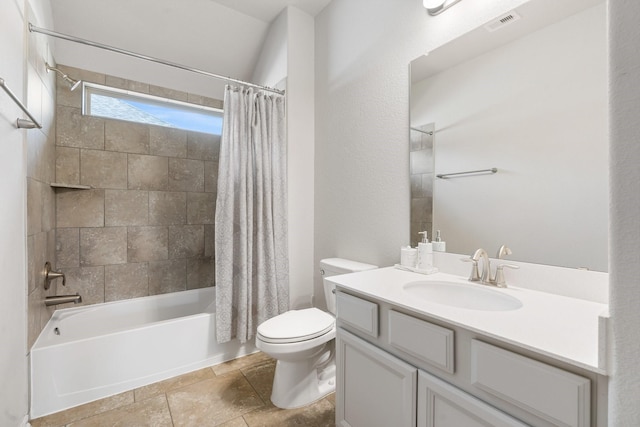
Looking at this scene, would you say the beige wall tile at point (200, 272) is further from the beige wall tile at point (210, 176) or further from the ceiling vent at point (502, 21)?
the ceiling vent at point (502, 21)

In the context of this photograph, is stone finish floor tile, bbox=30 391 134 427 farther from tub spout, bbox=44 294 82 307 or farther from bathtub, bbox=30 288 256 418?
tub spout, bbox=44 294 82 307

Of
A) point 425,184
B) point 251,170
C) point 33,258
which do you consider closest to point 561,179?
point 425,184

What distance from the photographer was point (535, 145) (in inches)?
45.9

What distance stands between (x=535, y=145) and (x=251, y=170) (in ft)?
5.72

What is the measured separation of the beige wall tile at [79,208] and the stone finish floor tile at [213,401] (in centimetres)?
155

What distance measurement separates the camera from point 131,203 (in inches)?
98.7

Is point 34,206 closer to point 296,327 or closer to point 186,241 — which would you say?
point 186,241

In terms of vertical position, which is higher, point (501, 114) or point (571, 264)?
point (501, 114)

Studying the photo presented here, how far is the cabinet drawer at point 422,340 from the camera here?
3.02 feet

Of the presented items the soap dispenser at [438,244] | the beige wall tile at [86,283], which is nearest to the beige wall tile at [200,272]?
the beige wall tile at [86,283]

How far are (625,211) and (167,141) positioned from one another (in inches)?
118

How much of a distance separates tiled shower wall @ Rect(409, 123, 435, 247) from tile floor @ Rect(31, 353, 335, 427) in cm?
119

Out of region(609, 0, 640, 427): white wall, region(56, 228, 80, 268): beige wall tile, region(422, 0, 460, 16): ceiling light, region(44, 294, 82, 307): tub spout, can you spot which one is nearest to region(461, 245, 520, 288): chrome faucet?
region(609, 0, 640, 427): white wall

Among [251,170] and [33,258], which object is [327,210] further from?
[33,258]
